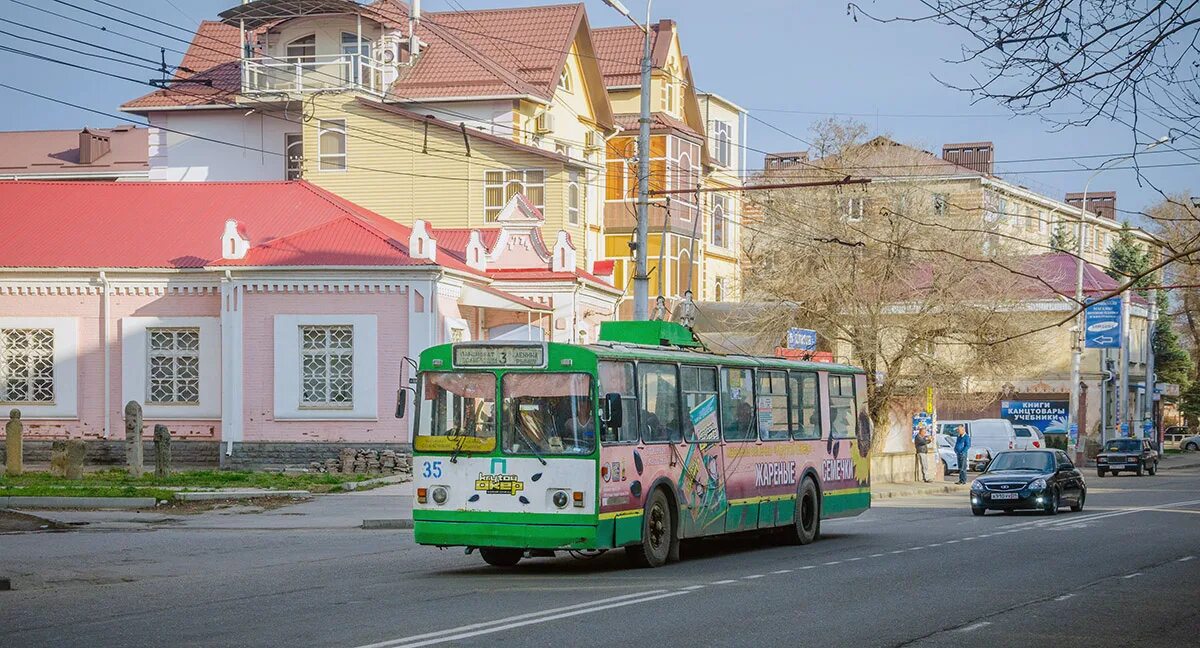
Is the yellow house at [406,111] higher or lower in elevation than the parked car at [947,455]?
Result: higher

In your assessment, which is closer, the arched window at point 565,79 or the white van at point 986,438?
the arched window at point 565,79

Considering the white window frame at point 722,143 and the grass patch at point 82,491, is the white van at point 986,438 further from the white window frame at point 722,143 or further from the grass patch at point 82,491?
the grass patch at point 82,491

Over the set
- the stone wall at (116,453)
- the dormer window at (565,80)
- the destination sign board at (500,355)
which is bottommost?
the stone wall at (116,453)

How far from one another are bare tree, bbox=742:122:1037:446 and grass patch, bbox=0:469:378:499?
16391mm

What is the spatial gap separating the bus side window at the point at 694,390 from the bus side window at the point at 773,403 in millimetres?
1688

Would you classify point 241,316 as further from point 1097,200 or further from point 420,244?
point 1097,200

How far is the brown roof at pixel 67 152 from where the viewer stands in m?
72.8

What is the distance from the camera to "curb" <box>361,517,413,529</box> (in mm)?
25516

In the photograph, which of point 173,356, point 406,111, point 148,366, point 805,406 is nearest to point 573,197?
point 406,111

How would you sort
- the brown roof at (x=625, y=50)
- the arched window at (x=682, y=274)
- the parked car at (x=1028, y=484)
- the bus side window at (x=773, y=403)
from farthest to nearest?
1. the brown roof at (x=625, y=50)
2. the arched window at (x=682, y=274)
3. the parked car at (x=1028, y=484)
4. the bus side window at (x=773, y=403)

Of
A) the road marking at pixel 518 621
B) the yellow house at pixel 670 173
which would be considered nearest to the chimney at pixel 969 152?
the yellow house at pixel 670 173

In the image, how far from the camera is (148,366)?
3922 centimetres

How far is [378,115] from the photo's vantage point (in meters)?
48.2

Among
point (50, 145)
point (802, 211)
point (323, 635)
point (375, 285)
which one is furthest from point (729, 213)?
point (323, 635)
